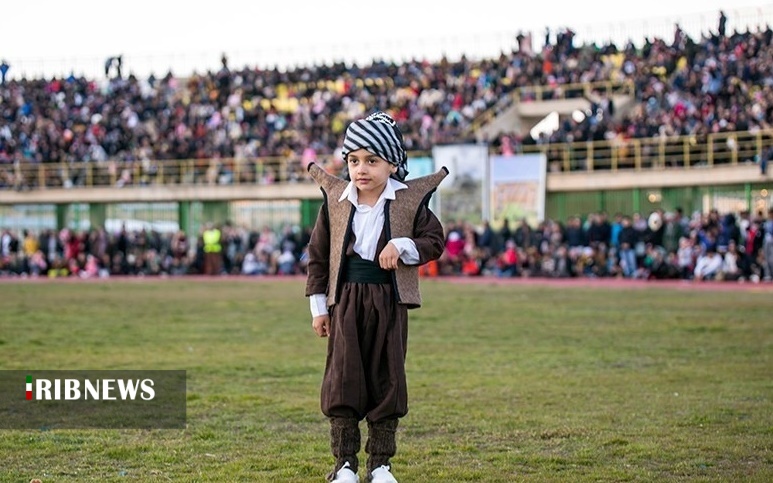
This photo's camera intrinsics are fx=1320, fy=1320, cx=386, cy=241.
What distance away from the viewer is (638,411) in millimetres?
9297

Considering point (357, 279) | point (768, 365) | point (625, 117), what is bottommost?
point (768, 365)

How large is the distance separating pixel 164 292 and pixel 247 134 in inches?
712

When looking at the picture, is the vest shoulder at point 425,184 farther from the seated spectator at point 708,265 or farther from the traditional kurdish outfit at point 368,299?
the seated spectator at point 708,265

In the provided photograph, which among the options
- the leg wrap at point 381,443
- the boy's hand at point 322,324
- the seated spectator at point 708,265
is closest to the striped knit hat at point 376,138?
the boy's hand at point 322,324

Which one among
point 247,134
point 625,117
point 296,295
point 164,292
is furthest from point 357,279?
point 247,134

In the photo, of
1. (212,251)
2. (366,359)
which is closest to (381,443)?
(366,359)

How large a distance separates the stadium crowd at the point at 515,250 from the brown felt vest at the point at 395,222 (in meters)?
22.8

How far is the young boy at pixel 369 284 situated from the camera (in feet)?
21.1

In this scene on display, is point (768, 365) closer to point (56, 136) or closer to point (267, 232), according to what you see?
point (267, 232)

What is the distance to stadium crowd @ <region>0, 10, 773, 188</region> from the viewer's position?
120ft

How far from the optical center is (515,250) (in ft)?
108

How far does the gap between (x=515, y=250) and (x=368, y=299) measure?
26.7 m

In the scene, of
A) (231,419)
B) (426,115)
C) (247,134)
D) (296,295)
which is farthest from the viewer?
(247,134)

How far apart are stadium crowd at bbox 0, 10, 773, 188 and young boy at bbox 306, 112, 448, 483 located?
29.4 m
